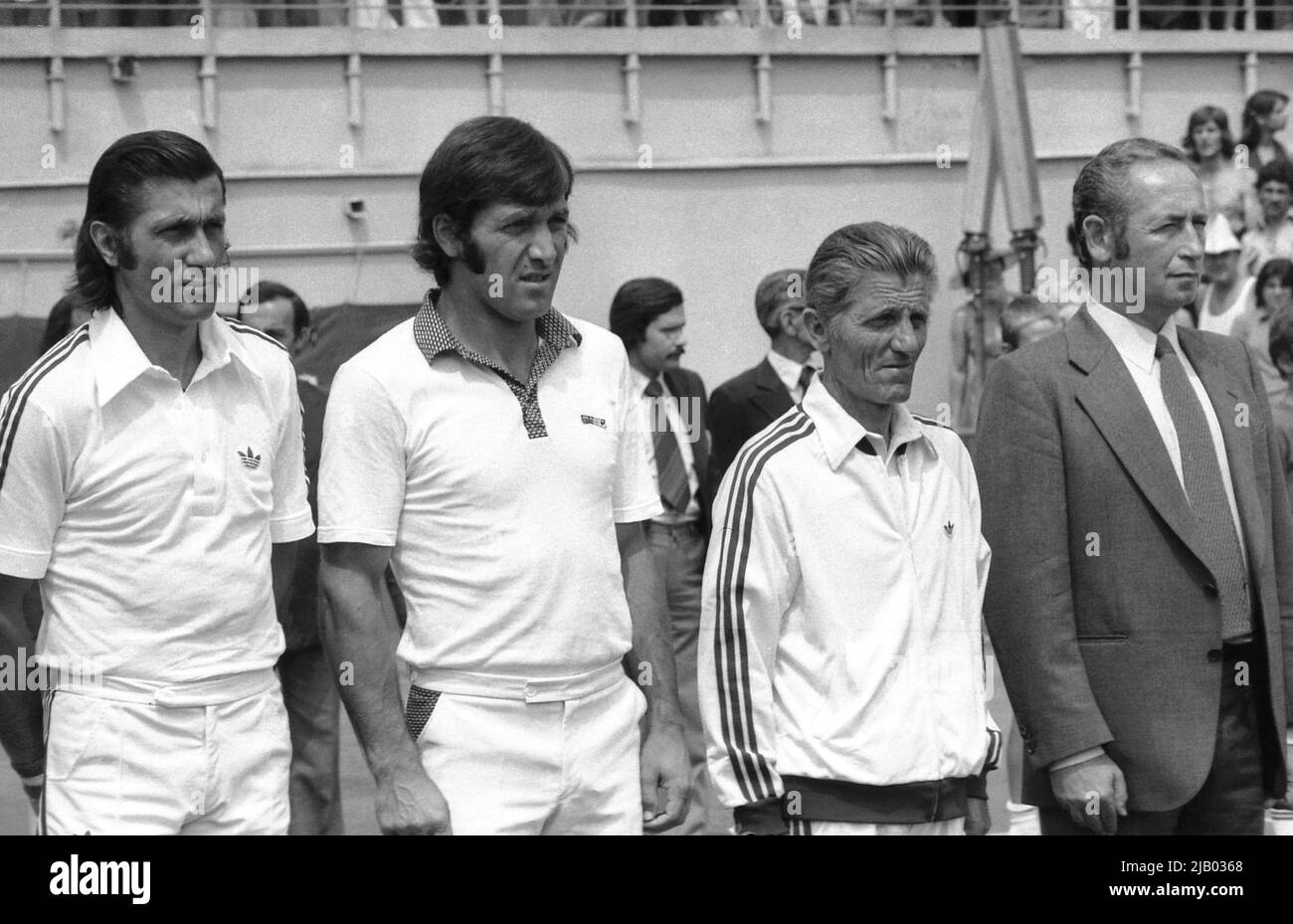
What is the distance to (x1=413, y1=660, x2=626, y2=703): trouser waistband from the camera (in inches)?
139

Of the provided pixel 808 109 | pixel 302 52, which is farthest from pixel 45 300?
pixel 808 109

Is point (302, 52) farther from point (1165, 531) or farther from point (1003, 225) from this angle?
point (1165, 531)

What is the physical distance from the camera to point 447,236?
145 inches

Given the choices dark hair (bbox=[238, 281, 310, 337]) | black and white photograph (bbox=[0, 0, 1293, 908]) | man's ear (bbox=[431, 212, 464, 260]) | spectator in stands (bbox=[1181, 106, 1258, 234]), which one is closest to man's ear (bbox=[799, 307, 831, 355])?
black and white photograph (bbox=[0, 0, 1293, 908])

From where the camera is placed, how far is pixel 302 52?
14.8 meters

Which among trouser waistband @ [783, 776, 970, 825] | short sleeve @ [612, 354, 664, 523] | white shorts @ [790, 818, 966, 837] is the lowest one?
white shorts @ [790, 818, 966, 837]

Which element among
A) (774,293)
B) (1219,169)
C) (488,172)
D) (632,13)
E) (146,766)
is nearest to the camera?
(146,766)

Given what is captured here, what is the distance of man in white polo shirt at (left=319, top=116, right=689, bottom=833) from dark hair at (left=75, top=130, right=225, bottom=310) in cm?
50

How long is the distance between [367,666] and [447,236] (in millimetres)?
877

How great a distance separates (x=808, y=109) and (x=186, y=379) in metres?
12.7

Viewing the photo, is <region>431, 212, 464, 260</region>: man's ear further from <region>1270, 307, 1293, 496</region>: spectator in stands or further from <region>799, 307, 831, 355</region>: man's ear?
<region>1270, 307, 1293, 496</region>: spectator in stands

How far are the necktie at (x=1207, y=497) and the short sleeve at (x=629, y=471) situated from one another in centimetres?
121

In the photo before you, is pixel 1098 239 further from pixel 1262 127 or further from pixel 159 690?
pixel 1262 127

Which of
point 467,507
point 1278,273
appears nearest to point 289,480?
point 467,507
